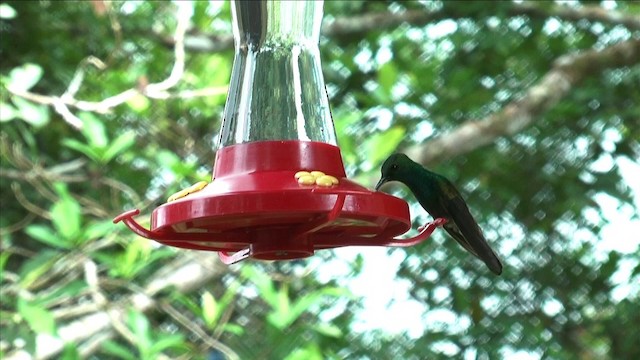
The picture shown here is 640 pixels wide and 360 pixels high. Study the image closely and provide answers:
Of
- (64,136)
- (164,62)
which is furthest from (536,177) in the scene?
(64,136)

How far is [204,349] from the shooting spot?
3.32 m

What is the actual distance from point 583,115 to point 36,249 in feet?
6.58

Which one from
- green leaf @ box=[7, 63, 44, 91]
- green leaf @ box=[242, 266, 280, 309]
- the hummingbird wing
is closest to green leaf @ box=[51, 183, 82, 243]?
green leaf @ box=[7, 63, 44, 91]

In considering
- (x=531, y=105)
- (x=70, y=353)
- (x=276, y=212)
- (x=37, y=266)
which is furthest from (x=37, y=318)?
(x=531, y=105)

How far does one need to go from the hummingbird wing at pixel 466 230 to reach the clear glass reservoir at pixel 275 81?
1.11ft

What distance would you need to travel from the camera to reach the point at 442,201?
2256 mm

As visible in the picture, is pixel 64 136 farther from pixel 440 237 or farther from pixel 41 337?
pixel 440 237

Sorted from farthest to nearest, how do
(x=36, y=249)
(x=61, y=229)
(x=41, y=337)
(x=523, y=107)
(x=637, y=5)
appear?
1. (x=637, y=5)
2. (x=36, y=249)
3. (x=523, y=107)
4. (x=41, y=337)
5. (x=61, y=229)

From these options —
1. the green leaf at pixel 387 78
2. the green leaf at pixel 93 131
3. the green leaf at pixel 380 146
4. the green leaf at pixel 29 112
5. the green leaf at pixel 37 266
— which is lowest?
the green leaf at pixel 37 266

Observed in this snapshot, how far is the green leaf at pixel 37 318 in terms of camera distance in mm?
2895

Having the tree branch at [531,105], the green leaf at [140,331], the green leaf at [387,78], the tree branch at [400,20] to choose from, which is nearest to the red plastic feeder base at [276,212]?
the green leaf at [140,331]

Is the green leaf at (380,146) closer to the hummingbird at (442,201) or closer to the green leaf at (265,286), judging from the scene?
the green leaf at (265,286)

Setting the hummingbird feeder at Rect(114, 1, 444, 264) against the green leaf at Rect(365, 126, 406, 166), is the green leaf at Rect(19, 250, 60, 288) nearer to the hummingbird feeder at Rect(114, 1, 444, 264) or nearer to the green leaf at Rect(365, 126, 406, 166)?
the green leaf at Rect(365, 126, 406, 166)

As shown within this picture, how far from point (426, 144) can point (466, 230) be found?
158cm
